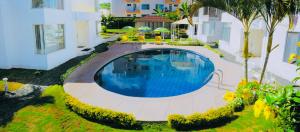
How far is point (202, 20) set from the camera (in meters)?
37.2

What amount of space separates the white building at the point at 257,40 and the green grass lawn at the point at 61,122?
7014 mm

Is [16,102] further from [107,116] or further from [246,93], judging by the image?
[246,93]

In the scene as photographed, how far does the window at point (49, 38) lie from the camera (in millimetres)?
18109

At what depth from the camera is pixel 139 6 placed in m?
67.2

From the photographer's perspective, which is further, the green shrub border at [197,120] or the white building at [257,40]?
the white building at [257,40]

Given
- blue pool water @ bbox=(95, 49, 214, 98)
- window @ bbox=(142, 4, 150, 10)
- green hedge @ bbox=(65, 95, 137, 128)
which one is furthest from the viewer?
window @ bbox=(142, 4, 150, 10)

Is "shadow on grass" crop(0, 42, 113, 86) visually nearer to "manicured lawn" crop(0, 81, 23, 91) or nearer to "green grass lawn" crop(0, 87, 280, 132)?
"manicured lawn" crop(0, 81, 23, 91)

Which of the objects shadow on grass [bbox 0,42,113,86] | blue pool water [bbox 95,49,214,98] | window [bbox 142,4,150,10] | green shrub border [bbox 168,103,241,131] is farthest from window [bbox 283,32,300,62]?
window [bbox 142,4,150,10]

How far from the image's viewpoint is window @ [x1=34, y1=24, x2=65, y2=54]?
59.4 ft

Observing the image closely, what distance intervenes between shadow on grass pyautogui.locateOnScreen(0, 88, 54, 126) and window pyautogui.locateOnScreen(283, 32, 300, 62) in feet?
48.0

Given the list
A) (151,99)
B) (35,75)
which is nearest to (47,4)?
(35,75)

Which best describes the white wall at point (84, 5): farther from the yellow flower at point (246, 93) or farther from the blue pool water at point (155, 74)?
the yellow flower at point (246, 93)

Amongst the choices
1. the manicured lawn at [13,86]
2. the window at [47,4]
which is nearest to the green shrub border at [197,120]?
the manicured lawn at [13,86]

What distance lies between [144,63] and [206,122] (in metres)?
15.3
